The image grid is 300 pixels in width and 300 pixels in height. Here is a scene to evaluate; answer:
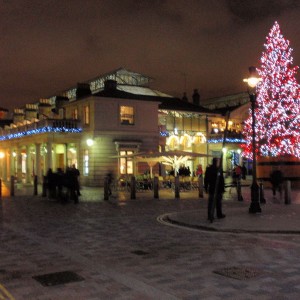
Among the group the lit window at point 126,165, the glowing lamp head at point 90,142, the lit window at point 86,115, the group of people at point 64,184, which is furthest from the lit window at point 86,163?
the group of people at point 64,184

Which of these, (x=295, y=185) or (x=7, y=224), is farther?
(x=295, y=185)

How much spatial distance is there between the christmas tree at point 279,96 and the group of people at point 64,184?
17.4 m

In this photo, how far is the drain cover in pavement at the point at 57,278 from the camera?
696 centimetres

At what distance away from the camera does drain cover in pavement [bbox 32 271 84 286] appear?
22.8ft

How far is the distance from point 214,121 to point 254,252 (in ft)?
131

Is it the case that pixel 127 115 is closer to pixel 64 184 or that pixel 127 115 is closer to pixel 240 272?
pixel 64 184

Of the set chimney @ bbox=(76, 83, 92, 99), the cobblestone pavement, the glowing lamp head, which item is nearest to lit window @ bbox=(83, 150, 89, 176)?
the glowing lamp head

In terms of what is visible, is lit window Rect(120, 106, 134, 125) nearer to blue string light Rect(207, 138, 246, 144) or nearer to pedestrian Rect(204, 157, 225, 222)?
blue string light Rect(207, 138, 246, 144)

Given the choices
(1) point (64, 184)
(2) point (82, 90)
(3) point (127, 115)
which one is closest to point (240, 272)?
(1) point (64, 184)

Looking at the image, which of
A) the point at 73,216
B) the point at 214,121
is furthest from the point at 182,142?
the point at 73,216

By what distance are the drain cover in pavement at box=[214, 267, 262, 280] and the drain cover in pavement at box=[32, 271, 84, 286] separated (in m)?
2.15

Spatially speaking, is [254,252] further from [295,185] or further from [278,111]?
[278,111]

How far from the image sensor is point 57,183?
2231cm

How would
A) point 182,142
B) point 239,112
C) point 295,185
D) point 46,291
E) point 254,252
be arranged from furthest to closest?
point 239,112 < point 182,142 < point 295,185 < point 254,252 < point 46,291
